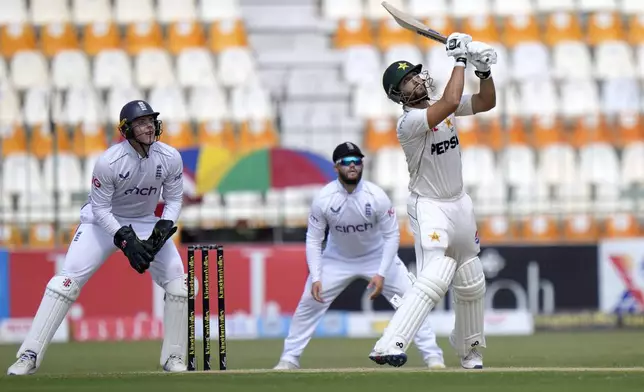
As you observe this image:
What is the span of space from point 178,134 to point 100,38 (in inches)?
106

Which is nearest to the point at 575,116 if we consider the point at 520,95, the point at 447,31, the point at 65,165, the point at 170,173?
the point at 520,95

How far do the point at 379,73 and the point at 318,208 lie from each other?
9.22 meters

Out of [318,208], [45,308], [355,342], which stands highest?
[318,208]

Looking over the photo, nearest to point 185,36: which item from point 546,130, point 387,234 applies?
point 546,130

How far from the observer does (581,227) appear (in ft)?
48.9

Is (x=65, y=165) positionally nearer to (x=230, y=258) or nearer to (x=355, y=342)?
(x=230, y=258)

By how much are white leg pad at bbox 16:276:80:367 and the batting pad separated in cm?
256

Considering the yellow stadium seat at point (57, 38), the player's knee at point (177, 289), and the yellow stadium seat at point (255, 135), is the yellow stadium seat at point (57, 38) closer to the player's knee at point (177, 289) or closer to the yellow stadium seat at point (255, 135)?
the yellow stadium seat at point (255, 135)

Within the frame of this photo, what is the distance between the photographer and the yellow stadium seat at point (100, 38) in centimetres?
1841

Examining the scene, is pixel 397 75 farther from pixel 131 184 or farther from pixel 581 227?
pixel 581 227

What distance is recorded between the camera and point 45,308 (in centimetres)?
798

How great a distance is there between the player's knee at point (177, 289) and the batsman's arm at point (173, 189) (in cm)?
44

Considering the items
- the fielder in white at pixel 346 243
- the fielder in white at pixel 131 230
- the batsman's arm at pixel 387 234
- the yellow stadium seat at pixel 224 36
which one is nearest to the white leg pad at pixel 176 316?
the fielder in white at pixel 131 230

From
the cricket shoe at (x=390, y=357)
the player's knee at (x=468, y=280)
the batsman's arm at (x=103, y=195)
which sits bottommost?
the cricket shoe at (x=390, y=357)
